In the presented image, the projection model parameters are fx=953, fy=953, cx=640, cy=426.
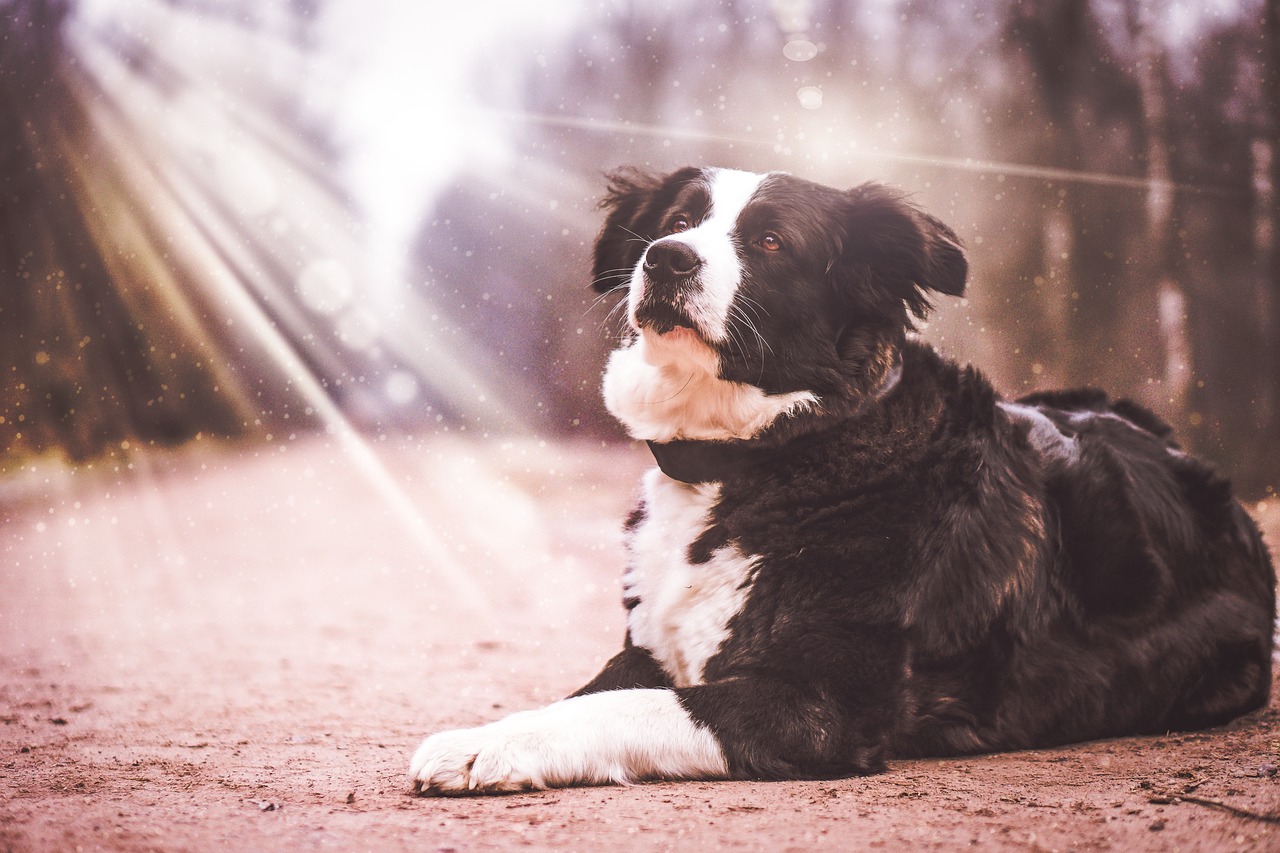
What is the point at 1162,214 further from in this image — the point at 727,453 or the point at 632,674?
the point at 632,674

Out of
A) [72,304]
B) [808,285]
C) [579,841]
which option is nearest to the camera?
[579,841]

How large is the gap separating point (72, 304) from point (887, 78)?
33.7 feet

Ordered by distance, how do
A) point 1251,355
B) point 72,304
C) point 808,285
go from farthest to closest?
point 1251,355
point 72,304
point 808,285

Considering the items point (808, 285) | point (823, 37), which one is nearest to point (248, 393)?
point (823, 37)

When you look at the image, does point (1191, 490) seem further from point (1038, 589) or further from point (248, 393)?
point (248, 393)

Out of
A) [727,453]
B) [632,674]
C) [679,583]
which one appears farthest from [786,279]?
[632,674]

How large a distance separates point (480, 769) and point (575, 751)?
0.78ft

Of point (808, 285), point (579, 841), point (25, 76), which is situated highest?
point (25, 76)

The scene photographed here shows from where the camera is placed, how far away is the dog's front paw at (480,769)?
236cm

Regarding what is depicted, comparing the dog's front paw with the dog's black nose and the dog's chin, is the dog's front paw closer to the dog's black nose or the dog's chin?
the dog's chin

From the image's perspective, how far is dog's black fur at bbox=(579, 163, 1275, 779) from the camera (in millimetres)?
2559

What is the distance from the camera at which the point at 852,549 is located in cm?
269

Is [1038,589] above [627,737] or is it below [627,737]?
above

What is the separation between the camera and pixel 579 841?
1971 mm
